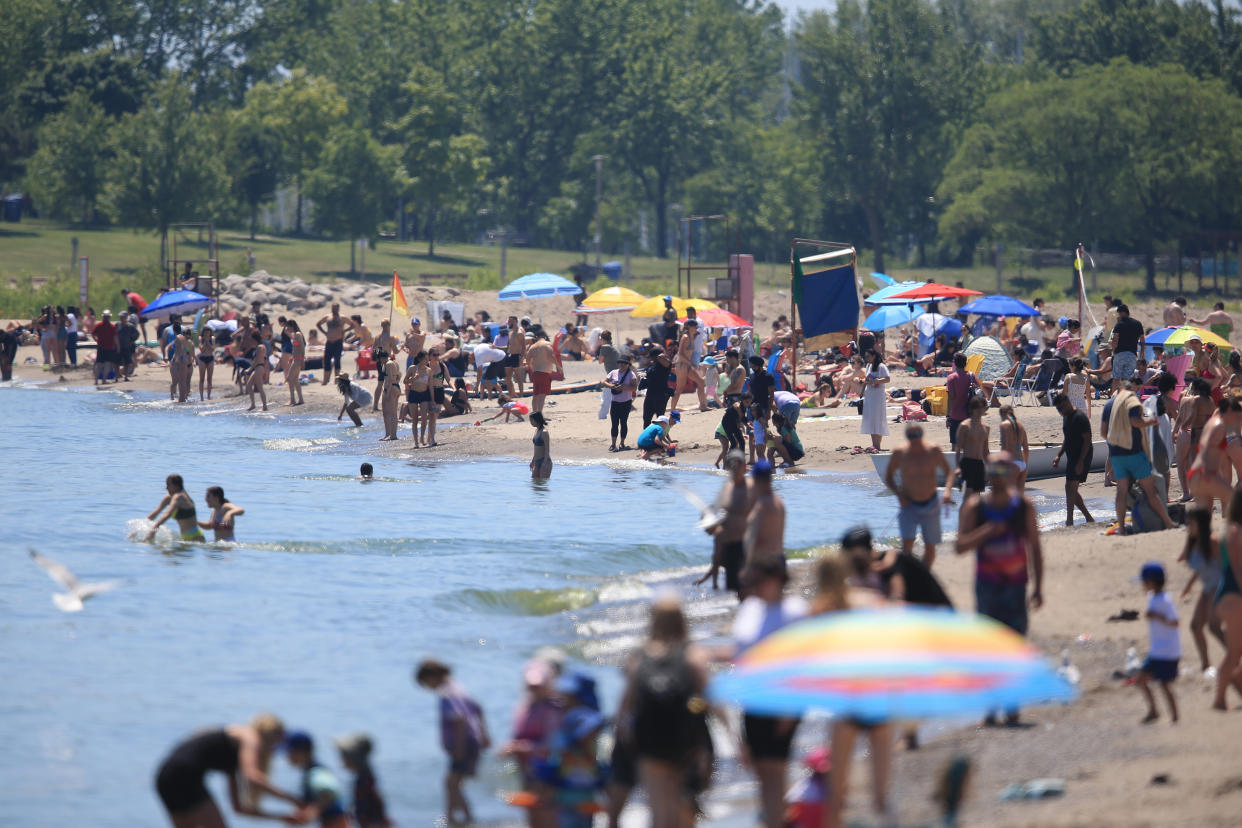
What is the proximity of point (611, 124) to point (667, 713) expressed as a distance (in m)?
70.3

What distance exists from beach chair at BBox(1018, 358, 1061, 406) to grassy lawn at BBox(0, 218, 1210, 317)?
25498mm

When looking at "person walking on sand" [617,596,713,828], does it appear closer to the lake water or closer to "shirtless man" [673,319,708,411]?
the lake water

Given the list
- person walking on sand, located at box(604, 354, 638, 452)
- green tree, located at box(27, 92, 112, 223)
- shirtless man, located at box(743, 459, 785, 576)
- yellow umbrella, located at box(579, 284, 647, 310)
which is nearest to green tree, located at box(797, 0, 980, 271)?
green tree, located at box(27, 92, 112, 223)

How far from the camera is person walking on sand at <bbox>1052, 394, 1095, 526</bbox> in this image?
14.9m

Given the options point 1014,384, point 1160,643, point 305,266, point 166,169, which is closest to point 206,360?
point 1014,384

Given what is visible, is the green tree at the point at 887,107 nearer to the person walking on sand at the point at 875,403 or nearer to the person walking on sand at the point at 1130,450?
the person walking on sand at the point at 875,403

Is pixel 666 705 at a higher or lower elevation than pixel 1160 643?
higher

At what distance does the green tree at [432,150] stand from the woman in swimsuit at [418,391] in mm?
40376

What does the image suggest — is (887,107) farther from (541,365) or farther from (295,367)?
(541,365)

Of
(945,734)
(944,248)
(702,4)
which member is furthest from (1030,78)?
(945,734)

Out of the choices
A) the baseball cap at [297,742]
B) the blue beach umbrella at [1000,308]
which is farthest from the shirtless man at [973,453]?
the blue beach umbrella at [1000,308]

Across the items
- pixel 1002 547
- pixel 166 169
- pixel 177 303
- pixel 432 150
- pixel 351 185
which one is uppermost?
pixel 432 150

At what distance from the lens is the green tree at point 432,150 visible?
209 feet

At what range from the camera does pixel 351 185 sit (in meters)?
61.2
